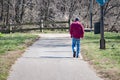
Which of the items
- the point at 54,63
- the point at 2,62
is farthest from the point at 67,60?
the point at 2,62

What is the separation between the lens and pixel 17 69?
14.0m

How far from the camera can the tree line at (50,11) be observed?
2099 inches

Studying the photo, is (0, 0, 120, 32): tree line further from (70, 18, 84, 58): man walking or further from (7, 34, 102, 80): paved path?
(7, 34, 102, 80): paved path

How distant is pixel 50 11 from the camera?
55812 millimetres

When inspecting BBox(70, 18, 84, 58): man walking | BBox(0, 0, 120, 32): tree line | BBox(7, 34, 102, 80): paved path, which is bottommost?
BBox(7, 34, 102, 80): paved path

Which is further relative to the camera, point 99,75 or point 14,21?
point 14,21

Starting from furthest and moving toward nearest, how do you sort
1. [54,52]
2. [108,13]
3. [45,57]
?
[108,13], [54,52], [45,57]

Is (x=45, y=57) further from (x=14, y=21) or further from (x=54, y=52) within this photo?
(x=14, y=21)

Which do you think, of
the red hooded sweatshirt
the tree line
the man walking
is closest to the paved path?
the man walking

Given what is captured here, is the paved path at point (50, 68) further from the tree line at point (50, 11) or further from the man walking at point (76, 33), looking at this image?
the tree line at point (50, 11)

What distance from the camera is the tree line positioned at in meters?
53.3

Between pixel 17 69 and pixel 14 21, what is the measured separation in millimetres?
41168

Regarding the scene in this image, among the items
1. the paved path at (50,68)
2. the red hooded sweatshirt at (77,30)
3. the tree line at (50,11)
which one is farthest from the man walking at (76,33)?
the tree line at (50,11)

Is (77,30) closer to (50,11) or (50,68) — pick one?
(50,68)
